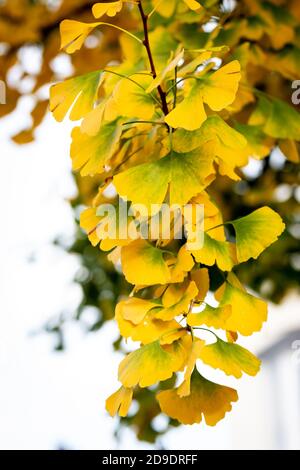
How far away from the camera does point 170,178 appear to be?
36cm

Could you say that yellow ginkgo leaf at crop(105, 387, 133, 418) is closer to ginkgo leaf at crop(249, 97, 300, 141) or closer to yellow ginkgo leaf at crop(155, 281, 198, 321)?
yellow ginkgo leaf at crop(155, 281, 198, 321)

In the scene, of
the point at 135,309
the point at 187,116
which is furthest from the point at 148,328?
the point at 187,116

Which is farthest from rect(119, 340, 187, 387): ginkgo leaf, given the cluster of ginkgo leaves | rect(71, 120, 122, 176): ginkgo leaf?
rect(71, 120, 122, 176): ginkgo leaf

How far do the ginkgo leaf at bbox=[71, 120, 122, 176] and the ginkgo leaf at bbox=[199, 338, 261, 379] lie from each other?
0.12 metres

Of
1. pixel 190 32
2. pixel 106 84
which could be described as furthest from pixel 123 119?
pixel 190 32

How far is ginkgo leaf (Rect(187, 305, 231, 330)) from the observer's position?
0.36m

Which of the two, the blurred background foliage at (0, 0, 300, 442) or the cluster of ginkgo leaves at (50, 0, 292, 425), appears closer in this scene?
the cluster of ginkgo leaves at (50, 0, 292, 425)

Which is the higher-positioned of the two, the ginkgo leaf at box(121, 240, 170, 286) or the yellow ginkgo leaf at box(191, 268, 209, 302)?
the ginkgo leaf at box(121, 240, 170, 286)

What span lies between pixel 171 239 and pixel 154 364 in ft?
0.23

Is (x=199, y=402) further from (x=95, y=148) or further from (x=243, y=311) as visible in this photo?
(x=95, y=148)

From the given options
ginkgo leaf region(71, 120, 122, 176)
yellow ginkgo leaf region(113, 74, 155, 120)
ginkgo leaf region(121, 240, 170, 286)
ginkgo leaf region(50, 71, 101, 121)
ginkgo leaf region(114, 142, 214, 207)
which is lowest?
ginkgo leaf region(121, 240, 170, 286)

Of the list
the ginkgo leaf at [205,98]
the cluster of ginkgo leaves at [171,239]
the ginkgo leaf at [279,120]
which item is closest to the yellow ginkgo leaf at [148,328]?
the cluster of ginkgo leaves at [171,239]

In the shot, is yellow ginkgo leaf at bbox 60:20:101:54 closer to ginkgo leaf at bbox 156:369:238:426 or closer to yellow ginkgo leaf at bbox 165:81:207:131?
yellow ginkgo leaf at bbox 165:81:207:131

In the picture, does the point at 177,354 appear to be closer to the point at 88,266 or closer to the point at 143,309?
the point at 143,309
